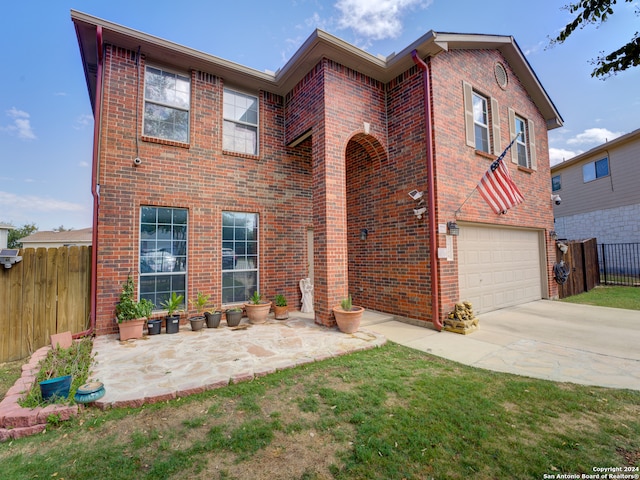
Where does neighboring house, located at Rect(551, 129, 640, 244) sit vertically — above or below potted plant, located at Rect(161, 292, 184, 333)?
above

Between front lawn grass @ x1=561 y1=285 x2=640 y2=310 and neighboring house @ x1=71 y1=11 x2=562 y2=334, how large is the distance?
272 centimetres

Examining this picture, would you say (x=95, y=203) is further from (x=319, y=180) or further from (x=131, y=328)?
(x=319, y=180)

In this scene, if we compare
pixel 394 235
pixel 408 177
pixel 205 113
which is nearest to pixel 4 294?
pixel 205 113

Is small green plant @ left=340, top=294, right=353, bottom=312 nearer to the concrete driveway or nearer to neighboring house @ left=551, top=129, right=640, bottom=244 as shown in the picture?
the concrete driveway

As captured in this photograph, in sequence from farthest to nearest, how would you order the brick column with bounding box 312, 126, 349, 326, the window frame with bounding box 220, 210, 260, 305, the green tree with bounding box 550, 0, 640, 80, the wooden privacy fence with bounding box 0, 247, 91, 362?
1. the window frame with bounding box 220, 210, 260, 305
2. the brick column with bounding box 312, 126, 349, 326
3. the wooden privacy fence with bounding box 0, 247, 91, 362
4. the green tree with bounding box 550, 0, 640, 80

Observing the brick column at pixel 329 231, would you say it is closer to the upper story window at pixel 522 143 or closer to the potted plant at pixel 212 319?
the potted plant at pixel 212 319

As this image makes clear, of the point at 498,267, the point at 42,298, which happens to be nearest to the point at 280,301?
the point at 42,298

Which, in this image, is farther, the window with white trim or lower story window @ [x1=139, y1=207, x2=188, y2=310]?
the window with white trim

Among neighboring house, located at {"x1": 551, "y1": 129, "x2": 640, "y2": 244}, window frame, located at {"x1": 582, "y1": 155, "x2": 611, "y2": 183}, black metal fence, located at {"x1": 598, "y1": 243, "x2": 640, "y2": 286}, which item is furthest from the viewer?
window frame, located at {"x1": 582, "y1": 155, "x2": 611, "y2": 183}

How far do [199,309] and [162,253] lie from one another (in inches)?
55.3

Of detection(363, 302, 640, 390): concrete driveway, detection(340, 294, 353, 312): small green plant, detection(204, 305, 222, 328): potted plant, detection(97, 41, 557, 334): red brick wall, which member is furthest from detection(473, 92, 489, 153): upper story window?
detection(204, 305, 222, 328): potted plant

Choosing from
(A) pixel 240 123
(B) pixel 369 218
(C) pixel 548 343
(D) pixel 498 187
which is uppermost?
(A) pixel 240 123

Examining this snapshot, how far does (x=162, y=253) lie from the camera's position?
19.0 feet

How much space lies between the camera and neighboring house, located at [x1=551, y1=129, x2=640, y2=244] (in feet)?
42.0
